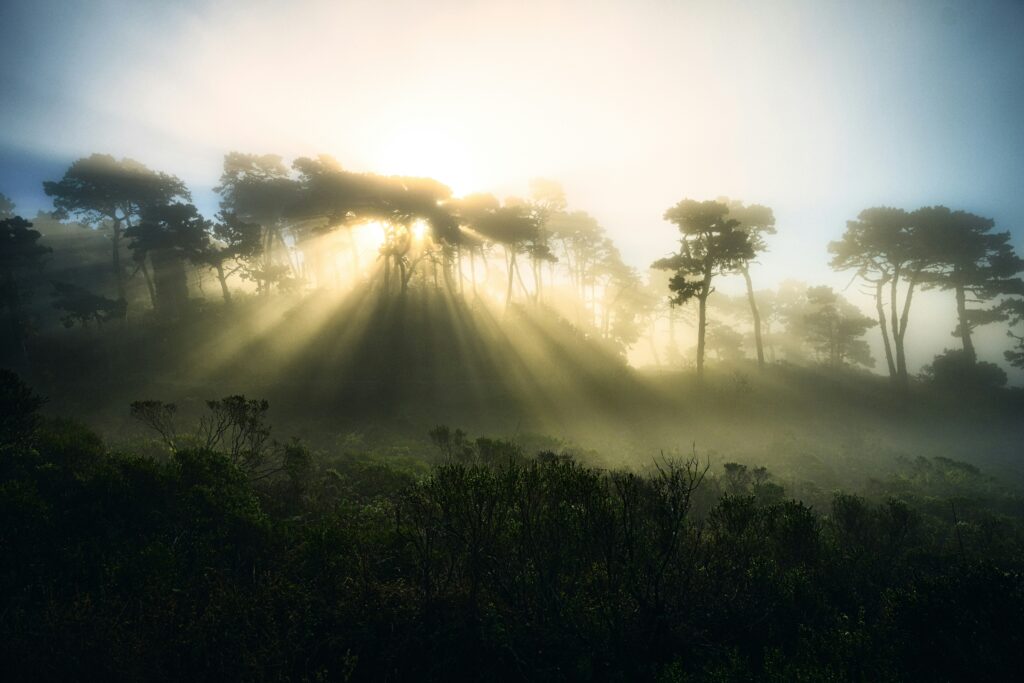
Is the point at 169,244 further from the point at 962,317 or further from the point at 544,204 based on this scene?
Result: the point at 962,317

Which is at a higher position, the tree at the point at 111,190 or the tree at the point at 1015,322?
the tree at the point at 111,190

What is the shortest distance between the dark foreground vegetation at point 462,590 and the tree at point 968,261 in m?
33.8

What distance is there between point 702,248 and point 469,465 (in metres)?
21.8

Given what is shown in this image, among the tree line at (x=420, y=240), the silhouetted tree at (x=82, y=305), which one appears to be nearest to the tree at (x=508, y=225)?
Answer: the tree line at (x=420, y=240)

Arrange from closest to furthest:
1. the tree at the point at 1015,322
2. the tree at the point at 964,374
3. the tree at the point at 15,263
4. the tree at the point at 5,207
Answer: the tree at the point at 15,263 → the tree at the point at 964,374 → the tree at the point at 1015,322 → the tree at the point at 5,207

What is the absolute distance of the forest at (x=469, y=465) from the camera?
5.69m

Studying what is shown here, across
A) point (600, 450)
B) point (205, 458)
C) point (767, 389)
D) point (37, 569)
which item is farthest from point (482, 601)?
point (767, 389)

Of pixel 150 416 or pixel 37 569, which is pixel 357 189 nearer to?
pixel 150 416

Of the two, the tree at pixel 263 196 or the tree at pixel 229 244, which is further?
the tree at pixel 263 196

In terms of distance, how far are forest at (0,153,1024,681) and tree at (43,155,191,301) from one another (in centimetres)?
30

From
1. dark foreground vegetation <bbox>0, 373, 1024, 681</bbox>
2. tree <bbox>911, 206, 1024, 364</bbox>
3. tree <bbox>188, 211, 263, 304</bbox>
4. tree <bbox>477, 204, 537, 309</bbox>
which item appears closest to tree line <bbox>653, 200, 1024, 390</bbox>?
tree <bbox>911, 206, 1024, 364</bbox>

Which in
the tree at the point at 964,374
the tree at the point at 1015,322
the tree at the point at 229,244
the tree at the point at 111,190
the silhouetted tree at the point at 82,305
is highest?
the tree at the point at 111,190

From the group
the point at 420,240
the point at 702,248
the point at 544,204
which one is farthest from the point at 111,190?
the point at 702,248

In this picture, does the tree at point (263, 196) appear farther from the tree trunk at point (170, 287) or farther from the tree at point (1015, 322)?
the tree at point (1015, 322)
